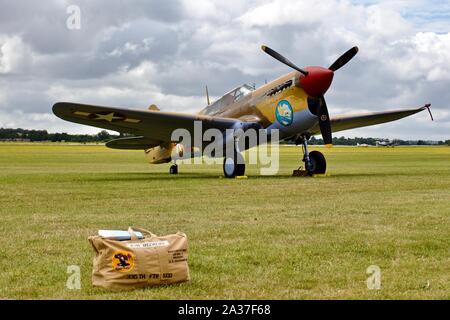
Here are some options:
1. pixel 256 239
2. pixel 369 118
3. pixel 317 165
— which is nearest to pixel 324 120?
pixel 317 165

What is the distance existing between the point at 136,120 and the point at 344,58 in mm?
7595

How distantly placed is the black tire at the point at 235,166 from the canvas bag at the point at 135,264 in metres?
16.7

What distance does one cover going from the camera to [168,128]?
23688mm

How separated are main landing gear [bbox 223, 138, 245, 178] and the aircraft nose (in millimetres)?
3591

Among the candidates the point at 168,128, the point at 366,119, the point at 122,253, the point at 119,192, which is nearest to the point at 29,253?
the point at 122,253

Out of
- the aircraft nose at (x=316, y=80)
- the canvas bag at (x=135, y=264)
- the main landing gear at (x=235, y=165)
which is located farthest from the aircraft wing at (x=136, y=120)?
the canvas bag at (x=135, y=264)

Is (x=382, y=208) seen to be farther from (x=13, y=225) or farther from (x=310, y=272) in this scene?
(x=13, y=225)

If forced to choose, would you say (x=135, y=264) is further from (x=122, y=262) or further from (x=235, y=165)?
(x=235, y=165)

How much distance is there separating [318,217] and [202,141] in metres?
14.9

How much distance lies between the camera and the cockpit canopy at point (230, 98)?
23.9 m

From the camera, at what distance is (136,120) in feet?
72.4

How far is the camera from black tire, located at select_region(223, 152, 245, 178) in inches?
895
